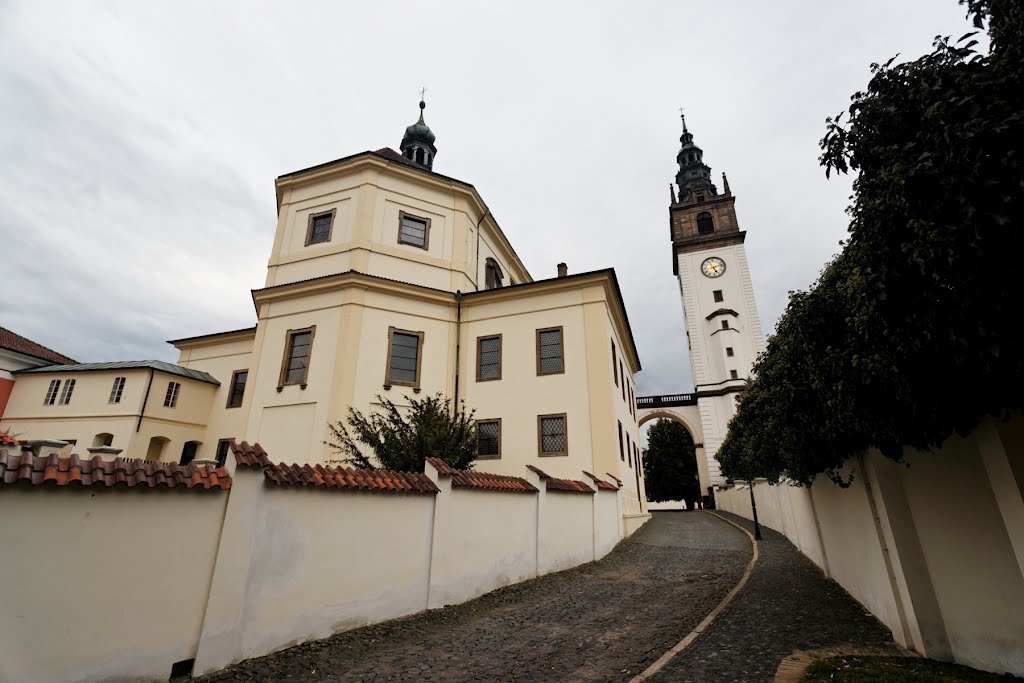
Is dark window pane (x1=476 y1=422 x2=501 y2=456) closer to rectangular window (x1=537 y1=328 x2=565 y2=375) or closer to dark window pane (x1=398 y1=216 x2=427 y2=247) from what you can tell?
rectangular window (x1=537 y1=328 x2=565 y2=375)

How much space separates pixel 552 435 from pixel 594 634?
9.83 meters

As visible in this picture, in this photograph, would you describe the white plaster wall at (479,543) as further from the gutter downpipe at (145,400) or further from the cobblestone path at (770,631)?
the gutter downpipe at (145,400)

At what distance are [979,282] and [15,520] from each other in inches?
278

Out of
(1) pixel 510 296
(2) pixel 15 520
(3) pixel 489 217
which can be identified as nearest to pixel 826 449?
(2) pixel 15 520

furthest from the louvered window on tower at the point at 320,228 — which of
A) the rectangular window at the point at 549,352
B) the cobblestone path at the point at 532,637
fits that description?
the cobblestone path at the point at 532,637

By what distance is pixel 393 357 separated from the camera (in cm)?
1703

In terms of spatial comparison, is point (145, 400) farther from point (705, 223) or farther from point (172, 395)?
point (705, 223)

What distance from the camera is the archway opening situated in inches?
1954

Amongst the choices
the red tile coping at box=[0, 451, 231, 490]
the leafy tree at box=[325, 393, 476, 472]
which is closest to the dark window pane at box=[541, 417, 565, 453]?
the leafy tree at box=[325, 393, 476, 472]

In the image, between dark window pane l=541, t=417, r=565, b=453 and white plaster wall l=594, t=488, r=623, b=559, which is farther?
dark window pane l=541, t=417, r=565, b=453

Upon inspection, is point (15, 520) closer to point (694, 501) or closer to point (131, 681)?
point (131, 681)

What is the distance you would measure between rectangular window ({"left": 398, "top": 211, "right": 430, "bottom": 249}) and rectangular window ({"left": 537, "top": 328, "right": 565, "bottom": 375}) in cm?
598

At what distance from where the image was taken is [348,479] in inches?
248

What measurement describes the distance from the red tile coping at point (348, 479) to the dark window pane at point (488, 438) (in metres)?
9.09
